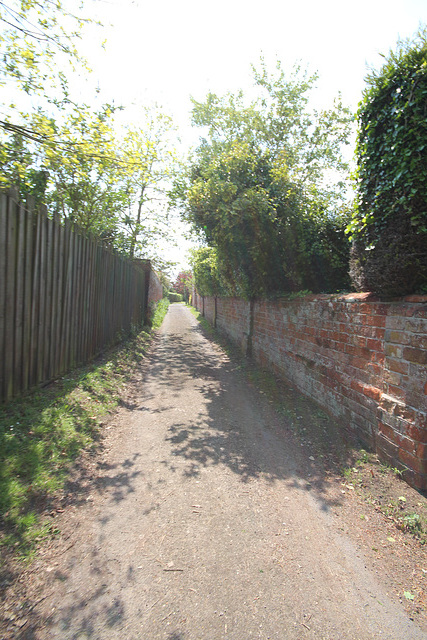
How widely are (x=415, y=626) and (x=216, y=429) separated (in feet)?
8.44

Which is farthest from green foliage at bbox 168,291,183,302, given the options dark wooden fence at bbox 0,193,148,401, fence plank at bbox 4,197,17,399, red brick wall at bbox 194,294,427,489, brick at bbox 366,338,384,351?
brick at bbox 366,338,384,351

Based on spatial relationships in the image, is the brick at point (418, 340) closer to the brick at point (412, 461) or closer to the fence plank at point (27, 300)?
the brick at point (412, 461)

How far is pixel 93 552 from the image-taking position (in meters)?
2.00

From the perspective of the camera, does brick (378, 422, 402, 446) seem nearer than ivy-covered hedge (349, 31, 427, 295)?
No

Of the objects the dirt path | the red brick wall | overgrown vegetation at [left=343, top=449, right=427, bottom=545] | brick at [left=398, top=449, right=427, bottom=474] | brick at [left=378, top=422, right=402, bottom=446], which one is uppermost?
the red brick wall

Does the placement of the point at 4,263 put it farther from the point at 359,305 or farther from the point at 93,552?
the point at 359,305

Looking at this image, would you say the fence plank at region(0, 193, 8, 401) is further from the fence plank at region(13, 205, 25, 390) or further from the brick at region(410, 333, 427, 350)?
the brick at region(410, 333, 427, 350)

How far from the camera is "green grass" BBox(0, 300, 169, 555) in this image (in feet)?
6.92

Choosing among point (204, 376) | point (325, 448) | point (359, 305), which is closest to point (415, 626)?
point (325, 448)

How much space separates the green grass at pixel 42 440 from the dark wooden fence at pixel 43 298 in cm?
32

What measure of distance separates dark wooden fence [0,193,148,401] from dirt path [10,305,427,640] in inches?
57.8

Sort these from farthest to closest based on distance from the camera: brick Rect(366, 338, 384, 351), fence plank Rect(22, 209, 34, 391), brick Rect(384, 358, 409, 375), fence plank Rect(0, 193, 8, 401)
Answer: fence plank Rect(22, 209, 34, 391)
fence plank Rect(0, 193, 8, 401)
brick Rect(366, 338, 384, 351)
brick Rect(384, 358, 409, 375)

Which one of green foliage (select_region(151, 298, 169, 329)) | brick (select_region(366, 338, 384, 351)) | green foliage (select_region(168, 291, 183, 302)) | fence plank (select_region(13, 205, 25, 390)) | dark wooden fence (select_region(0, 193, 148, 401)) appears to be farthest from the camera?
green foliage (select_region(168, 291, 183, 302))

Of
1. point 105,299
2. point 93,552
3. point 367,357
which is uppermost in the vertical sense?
point 105,299
